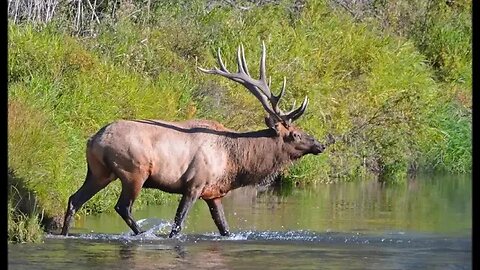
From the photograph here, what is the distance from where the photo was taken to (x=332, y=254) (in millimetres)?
12055

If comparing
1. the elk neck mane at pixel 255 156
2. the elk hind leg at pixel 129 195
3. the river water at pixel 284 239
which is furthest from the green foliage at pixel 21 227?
the elk neck mane at pixel 255 156

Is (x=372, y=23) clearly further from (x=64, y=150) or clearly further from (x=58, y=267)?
(x=58, y=267)

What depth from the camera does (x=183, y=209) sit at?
13.5 meters

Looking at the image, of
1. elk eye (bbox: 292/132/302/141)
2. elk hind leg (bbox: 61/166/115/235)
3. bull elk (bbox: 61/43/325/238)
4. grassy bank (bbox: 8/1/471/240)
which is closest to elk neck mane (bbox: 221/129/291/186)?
bull elk (bbox: 61/43/325/238)

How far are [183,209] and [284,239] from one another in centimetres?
116

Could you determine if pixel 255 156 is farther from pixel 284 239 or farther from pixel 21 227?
pixel 21 227

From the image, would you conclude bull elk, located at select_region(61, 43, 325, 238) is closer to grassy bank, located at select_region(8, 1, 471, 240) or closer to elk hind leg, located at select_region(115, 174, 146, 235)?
elk hind leg, located at select_region(115, 174, 146, 235)

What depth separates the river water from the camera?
11.3m

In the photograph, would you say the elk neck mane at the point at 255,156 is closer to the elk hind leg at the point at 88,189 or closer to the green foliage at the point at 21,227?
the elk hind leg at the point at 88,189

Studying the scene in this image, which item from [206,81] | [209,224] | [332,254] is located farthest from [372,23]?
[332,254]

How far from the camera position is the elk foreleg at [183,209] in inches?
531

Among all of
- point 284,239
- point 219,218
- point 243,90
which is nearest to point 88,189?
point 219,218

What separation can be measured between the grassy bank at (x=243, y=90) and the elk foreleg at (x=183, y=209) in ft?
6.27

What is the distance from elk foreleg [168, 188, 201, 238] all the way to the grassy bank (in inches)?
75.3
